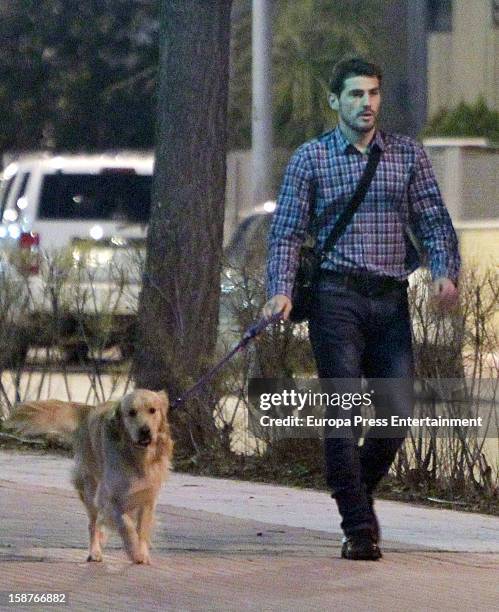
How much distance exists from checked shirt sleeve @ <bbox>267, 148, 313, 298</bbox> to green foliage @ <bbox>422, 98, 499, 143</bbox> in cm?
2409

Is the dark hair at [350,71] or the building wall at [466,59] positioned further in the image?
the building wall at [466,59]

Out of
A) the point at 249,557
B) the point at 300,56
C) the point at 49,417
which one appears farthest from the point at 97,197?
the point at 300,56

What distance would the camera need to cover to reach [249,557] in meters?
6.33

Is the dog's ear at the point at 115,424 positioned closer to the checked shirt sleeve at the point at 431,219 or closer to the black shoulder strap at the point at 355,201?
the black shoulder strap at the point at 355,201

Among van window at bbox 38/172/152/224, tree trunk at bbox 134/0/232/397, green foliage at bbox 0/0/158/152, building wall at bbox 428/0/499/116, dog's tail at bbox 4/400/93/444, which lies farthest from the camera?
green foliage at bbox 0/0/158/152

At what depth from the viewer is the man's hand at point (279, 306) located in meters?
5.96

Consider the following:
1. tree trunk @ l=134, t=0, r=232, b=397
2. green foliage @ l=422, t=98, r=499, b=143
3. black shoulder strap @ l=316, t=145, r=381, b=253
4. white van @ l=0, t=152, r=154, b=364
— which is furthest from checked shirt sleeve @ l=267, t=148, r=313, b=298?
green foliage @ l=422, t=98, r=499, b=143

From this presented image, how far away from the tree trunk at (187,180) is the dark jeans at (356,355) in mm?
3090

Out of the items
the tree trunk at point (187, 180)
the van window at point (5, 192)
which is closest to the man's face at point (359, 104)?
the tree trunk at point (187, 180)

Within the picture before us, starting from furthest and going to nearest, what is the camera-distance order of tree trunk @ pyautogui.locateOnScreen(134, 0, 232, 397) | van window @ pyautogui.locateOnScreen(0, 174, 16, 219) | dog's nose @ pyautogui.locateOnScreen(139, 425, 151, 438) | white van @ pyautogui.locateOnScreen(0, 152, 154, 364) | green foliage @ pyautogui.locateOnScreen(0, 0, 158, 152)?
green foliage @ pyautogui.locateOnScreen(0, 0, 158, 152)
van window @ pyautogui.locateOnScreen(0, 174, 16, 219)
white van @ pyautogui.locateOnScreen(0, 152, 154, 364)
tree trunk @ pyautogui.locateOnScreen(134, 0, 232, 397)
dog's nose @ pyautogui.locateOnScreen(139, 425, 151, 438)

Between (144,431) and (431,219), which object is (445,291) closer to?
(431,219)

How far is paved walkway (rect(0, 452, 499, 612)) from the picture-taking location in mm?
5535

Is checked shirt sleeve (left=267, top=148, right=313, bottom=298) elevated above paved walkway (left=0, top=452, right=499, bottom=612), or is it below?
above

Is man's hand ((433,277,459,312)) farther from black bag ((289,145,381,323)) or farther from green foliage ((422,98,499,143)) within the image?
green foliage ((422,98,499,143))
